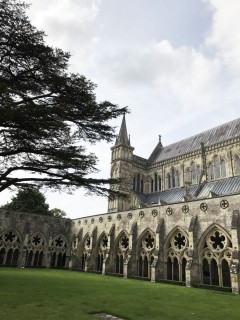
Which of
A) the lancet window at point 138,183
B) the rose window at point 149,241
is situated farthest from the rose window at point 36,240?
the lancet window at point 138,183

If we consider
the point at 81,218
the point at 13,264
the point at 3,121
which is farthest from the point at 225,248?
the point at 13,264

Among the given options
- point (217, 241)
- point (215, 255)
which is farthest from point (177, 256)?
point (217, 241)

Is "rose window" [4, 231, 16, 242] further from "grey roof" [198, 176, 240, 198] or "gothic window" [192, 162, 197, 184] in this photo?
"gothic window" [192, 162, 197, 184]

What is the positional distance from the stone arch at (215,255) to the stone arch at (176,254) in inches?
64.2

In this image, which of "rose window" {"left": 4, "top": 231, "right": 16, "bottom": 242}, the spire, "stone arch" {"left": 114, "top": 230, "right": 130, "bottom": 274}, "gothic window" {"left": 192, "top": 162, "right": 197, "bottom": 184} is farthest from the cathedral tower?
"rose window" {"left": 4, "top": 231, "right": 16, "bottom": 242}

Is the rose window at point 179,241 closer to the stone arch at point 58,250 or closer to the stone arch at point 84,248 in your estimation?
the stone arch at point 84,248

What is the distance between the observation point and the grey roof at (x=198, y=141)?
36625 millimetres

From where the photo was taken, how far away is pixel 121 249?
27.2 m

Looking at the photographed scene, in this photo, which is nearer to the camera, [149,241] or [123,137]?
[149,241]

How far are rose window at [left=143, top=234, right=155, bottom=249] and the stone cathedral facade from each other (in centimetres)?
9

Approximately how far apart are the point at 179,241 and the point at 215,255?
3.48 m

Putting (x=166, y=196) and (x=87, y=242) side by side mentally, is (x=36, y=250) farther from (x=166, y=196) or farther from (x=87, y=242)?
(x=166, y=196)

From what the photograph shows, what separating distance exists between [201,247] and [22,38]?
17.8 m

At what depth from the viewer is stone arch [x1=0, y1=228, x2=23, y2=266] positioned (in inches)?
1193
